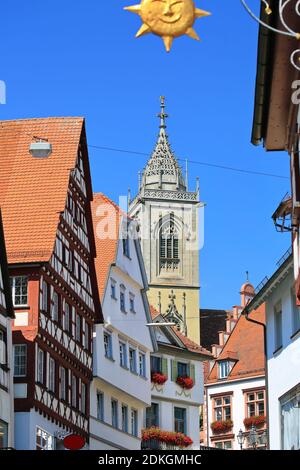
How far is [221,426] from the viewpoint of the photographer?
69.2 meters

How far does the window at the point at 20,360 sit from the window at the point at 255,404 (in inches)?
1235

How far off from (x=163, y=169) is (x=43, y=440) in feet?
354

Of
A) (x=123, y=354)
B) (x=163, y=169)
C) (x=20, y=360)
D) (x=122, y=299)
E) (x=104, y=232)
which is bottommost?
(x=20, y=360)

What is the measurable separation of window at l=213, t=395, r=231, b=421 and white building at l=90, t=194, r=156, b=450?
58.8ft

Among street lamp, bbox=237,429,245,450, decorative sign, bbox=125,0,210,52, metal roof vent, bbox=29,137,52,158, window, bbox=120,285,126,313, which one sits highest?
metal roof vent, bbox=29,137,52,158

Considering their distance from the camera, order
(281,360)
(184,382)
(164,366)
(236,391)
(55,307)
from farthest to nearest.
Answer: (236,391) → (184,382) → (164,366) → (55,307) → (281,360)

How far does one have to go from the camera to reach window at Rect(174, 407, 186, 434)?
55.6m

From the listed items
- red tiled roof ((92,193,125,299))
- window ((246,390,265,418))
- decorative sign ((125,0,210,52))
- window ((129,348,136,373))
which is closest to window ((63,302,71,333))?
red tiled roof ((92,193,125,299))

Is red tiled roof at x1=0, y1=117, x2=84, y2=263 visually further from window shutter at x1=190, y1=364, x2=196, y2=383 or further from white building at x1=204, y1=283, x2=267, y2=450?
white building at x1=204, y1=283, x2=267, y2=450

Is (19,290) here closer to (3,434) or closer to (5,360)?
(5,360)

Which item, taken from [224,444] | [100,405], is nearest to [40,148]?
[100,405]

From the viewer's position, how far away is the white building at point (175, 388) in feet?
179

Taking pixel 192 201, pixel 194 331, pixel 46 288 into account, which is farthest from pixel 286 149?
pixel 192 201
